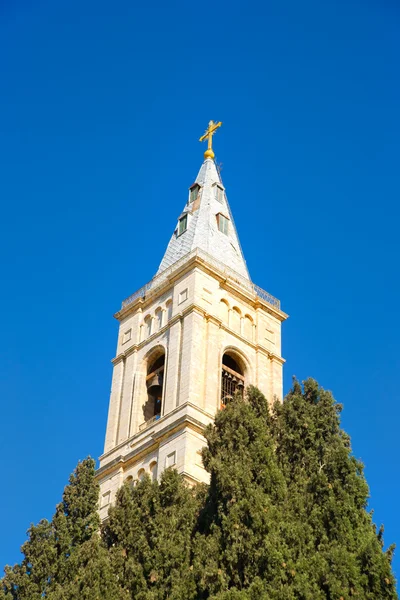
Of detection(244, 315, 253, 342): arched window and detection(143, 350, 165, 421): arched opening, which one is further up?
detection(244, 315, 253, 342): arched window

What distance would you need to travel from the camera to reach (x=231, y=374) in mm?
51938

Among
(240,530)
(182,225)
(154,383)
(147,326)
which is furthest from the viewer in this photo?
(182,225)

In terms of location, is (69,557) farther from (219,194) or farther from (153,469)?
(219,194)

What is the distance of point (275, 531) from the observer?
2822 cm

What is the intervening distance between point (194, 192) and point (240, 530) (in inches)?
1430

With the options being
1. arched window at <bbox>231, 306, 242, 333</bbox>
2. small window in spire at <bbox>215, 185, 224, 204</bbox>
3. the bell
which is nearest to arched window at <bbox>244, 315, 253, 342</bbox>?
arched window at <bbox>231, 306, 242, 333</bbox>

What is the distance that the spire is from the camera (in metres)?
57.3

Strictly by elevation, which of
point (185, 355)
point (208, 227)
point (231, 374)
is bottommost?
point (185, 355)

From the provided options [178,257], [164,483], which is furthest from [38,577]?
[178,257]

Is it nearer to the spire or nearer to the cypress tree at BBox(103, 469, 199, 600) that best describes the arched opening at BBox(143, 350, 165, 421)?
the spire

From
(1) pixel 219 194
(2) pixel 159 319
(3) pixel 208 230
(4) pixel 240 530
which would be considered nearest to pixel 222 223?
(3) pixel 208 230

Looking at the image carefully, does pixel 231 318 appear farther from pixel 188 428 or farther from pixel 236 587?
pixel 236 587

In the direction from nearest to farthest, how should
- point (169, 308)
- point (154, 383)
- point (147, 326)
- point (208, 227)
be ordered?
point (154, 383)
point (169, 308)
point (147, 326)
point (208, 227)

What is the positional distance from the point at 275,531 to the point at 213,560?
1.77 metres
